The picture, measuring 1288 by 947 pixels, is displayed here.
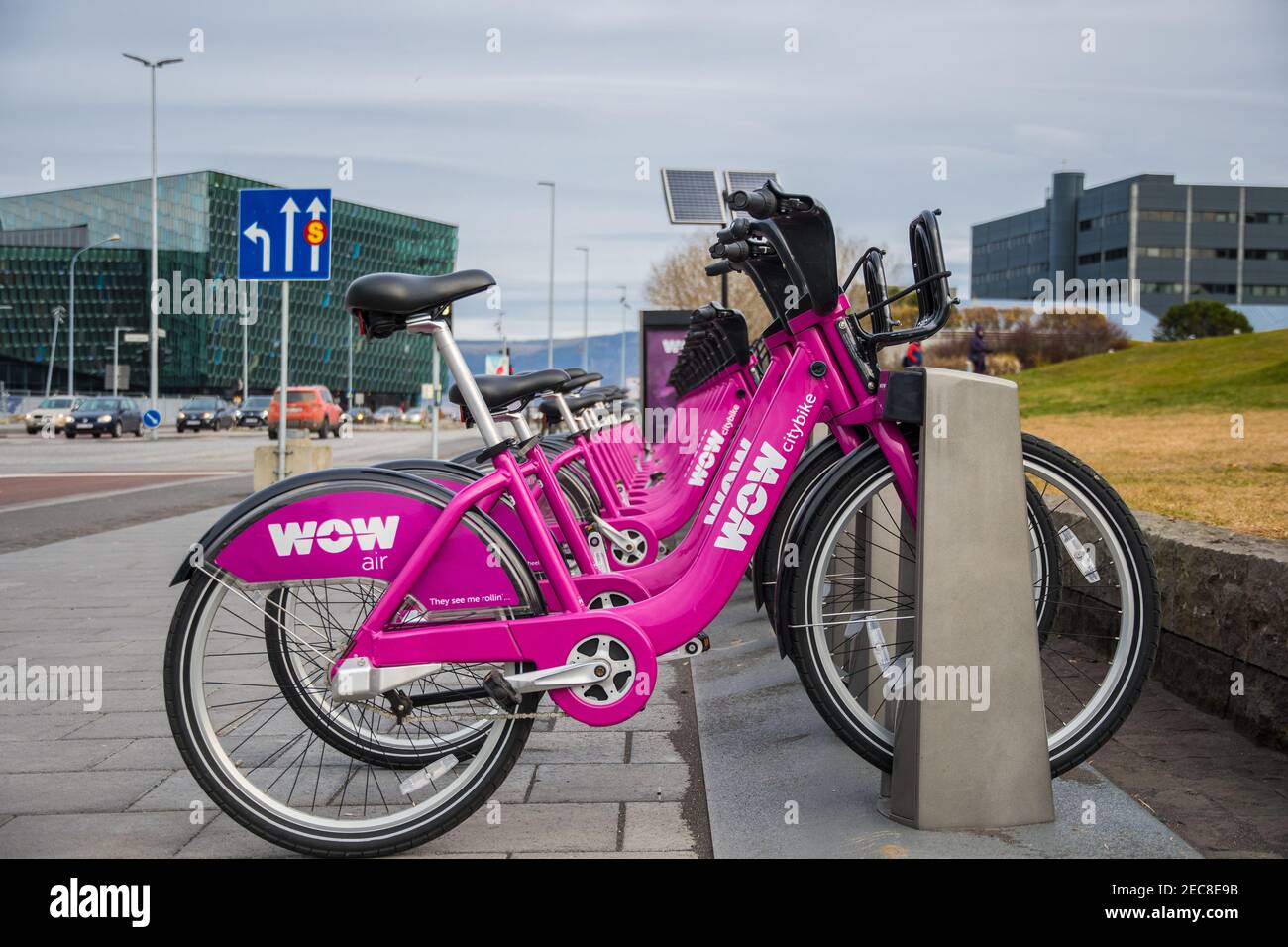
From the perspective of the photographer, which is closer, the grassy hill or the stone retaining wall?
the stone retaining wall

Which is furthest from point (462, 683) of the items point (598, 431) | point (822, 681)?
point (598, 431)

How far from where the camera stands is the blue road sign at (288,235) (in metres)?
10.9

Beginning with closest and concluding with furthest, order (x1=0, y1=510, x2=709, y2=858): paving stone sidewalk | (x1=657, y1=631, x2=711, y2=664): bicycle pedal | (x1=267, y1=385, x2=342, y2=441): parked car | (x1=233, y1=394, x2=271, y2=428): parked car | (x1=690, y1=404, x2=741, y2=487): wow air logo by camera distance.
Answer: (x1=0, y1=510, x2=709, y2=858): paving stone sidewalk < (x1=657, y1=631, x2=711, y2=664): bicycle pedal < (x1=690, y1=404, x2=741, y2=487): wow air logo < (x1=267, y1=385, x2=342, y2=441): parked car < (x1=233, y1=394, x2=271, y2=428): parked car

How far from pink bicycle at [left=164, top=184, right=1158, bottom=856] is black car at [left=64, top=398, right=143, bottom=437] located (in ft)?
133

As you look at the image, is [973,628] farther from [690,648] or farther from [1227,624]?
[1227,624]

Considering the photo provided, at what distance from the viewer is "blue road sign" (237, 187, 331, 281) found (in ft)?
35.7

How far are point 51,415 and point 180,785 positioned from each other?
146 ft

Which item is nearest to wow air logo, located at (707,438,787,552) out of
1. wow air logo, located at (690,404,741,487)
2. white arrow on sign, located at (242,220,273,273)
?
wow air logo, located at (690,404,741,487)

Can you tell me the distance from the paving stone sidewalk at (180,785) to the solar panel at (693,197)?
25.3 ft

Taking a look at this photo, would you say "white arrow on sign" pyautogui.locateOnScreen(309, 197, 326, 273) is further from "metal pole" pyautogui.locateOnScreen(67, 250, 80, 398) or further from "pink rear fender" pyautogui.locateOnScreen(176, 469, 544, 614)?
"metal pole" pyautogui.locateOnScreen(67, 250, 80, 398)

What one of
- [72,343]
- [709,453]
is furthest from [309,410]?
[709,453]

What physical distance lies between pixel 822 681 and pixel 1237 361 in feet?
72.0

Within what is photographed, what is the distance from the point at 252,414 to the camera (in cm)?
5344

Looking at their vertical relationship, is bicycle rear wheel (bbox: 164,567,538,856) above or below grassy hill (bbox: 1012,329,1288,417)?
below
